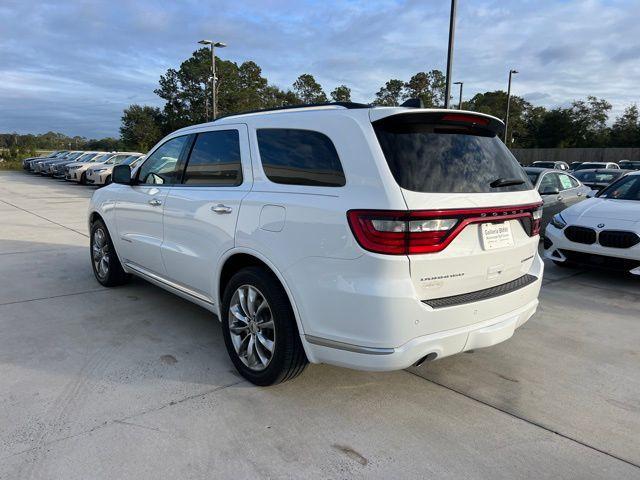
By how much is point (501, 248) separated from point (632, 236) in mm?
3852

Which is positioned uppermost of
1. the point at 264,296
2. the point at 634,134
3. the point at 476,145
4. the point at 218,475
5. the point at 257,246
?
the point at 634,134

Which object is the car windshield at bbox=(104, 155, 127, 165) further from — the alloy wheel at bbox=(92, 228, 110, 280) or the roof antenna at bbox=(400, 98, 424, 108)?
the roof antenna at bbox=(400, 98, 424, 108)

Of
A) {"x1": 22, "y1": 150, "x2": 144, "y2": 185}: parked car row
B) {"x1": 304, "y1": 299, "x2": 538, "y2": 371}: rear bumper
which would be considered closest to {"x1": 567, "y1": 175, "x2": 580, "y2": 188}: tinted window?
{"x1": 304, "y1": 299, "x2": 538, "y2": 371}: rear bumper

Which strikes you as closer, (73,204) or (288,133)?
(288,133)

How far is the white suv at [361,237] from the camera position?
2.58m

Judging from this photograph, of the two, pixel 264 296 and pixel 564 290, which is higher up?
pixel 264 296

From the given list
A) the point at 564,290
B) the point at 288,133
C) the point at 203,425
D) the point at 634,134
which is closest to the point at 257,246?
the point at 288,133

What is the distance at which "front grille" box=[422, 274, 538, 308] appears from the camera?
2709 millimetres

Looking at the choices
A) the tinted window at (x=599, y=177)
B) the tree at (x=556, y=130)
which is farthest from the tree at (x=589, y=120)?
the tinted window at (x=599, y=177)

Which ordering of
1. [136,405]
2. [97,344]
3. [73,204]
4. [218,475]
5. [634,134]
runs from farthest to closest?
1. [634,134]
2. [73,204]
3. [97,344]
4. [136,405]
5. [218,475]

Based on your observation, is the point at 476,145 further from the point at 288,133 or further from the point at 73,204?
the point at 73,204

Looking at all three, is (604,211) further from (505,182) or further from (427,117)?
(427,117)

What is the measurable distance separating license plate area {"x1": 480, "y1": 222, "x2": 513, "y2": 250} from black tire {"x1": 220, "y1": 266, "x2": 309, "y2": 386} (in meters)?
1.27

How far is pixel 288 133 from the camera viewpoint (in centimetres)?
319
